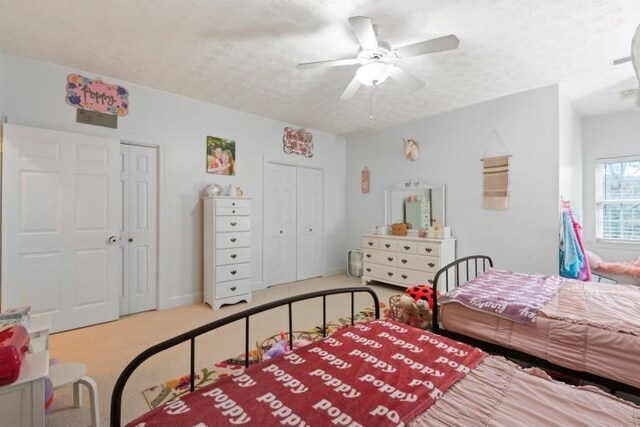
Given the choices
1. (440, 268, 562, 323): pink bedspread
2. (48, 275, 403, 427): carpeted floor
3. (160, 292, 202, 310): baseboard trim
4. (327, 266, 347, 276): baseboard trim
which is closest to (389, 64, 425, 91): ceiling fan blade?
(440, 268, 562, 323): pink bedspread

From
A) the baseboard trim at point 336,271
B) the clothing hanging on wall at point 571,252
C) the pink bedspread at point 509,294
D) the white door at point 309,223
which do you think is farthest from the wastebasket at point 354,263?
the clothing hanging on wall at point 571,252

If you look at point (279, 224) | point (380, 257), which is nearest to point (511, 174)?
point (380, 257)

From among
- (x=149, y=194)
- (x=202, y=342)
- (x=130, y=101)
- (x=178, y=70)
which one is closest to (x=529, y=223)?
(x=202, y=342)

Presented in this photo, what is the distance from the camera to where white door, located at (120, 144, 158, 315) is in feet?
11.1

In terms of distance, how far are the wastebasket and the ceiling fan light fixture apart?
3.36m

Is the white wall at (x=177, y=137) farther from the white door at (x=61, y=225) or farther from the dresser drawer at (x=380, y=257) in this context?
the dresser drawer at (x=380, y=257)

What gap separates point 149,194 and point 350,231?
11.2 ft

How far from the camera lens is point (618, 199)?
13.5 feet

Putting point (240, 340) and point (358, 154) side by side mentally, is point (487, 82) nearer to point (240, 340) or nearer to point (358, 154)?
point (358, 154)

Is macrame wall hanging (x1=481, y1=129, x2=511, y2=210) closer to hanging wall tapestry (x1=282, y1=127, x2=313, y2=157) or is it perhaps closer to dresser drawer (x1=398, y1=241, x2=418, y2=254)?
dresser drawer (x1=398, y1=241, x2=418, y2=254)

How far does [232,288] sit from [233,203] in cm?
107

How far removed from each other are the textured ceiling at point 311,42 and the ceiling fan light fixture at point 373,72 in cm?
29

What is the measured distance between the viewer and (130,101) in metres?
3.36

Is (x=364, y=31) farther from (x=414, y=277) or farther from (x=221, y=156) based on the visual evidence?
(x=414, y=277)
